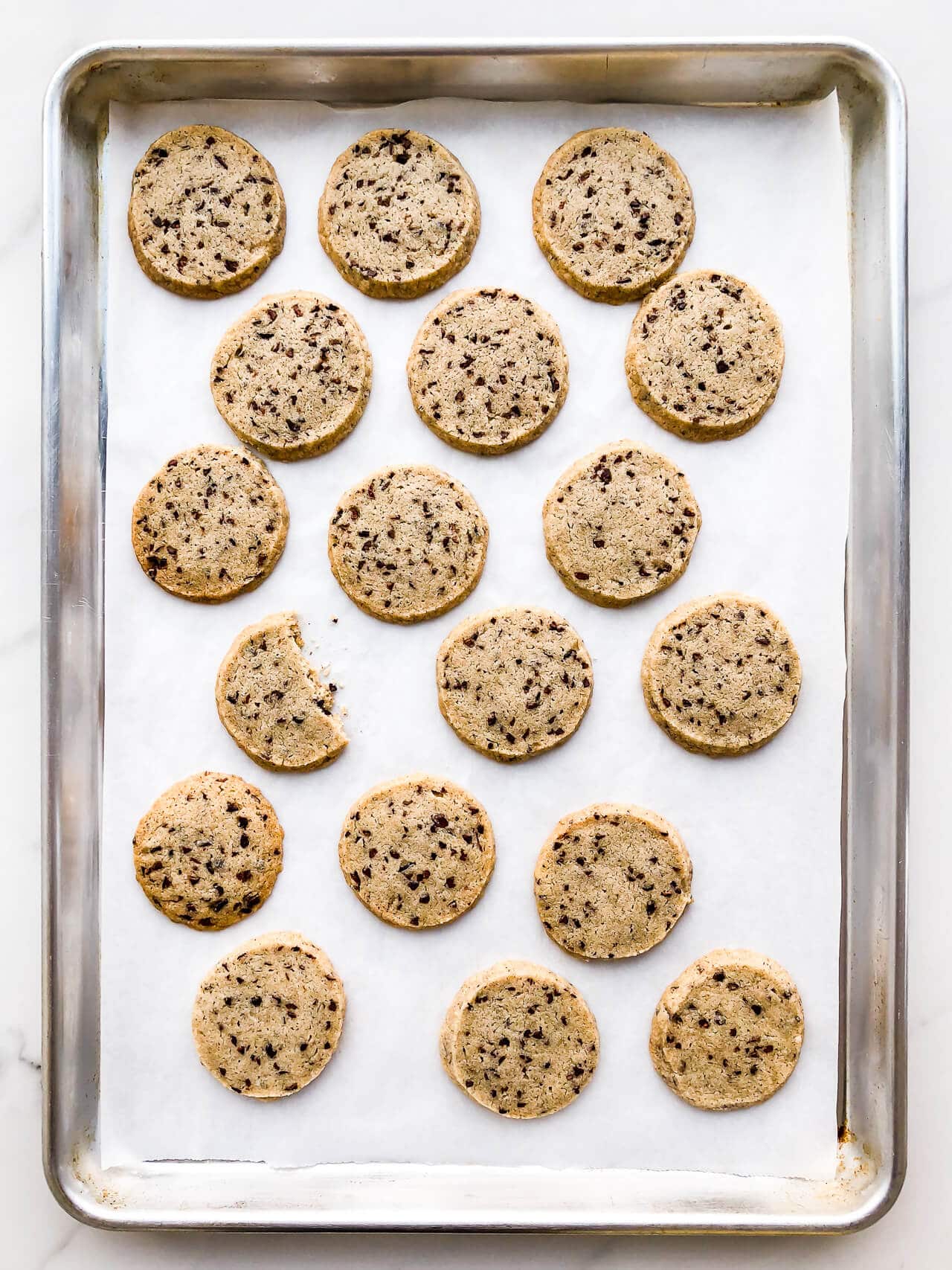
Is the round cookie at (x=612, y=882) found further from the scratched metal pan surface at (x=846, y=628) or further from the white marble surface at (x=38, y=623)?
the white marble surface at (x=38, y=623)

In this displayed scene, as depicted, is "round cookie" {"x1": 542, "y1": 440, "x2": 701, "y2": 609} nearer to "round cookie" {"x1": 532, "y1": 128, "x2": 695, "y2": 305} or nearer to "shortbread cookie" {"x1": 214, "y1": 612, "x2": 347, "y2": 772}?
"round cookie" {"x1": 532, "y1": 128, "x2": 695, "y2": 305}

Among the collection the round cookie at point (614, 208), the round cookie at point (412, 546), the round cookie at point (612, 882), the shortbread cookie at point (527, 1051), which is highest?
the round cookie at point (614, 208)

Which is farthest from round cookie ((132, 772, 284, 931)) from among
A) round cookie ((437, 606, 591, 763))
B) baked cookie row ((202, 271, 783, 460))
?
baked cookie row ((202, 271, 783, 460))

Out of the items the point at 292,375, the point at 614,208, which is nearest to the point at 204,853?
the point at 292,375

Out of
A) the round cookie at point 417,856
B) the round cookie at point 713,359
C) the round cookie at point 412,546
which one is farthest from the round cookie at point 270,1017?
the round cookie at point 713,359

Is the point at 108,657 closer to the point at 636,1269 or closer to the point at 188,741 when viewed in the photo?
the point at 188,741

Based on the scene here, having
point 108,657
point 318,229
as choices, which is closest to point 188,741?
point 108,657

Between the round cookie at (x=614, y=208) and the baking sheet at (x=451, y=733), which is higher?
the round cookie at (x=614, y=208)
